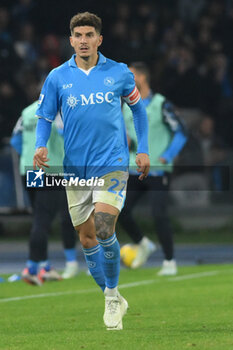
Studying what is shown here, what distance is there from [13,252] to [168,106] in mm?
4733

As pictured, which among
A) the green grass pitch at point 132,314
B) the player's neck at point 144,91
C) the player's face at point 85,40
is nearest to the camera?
the green grass pitch at point 132,314

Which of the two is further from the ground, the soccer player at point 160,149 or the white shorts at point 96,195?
the white shorts at point 96,195

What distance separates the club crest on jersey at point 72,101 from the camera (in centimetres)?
831

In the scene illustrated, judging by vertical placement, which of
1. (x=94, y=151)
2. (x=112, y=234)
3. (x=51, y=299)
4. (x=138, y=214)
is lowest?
(x=138, y=214)

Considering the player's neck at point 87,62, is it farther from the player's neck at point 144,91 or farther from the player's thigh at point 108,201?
the player's neck at point 144,91

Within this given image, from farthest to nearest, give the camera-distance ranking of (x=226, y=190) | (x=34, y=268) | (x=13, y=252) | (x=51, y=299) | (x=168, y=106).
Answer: (x=226, y=190) < (x=13, y=252) < (x=168, y=106) < (x=34, y=268) < (x=51, y=299)

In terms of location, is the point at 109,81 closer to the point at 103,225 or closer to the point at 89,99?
the point at 89,99

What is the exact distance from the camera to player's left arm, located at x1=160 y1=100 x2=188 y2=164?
1352 cm

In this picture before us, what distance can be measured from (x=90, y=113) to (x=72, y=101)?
170mm

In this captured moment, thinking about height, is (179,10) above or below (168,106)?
below

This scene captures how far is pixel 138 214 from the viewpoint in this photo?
19.8 meters

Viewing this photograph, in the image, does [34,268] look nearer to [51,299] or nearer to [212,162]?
[51,299]

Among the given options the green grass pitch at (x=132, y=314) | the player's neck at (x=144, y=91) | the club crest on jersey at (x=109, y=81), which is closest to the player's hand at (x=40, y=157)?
the club crest on jersey at (x=109, y=81)

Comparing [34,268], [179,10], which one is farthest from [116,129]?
[179,10]
